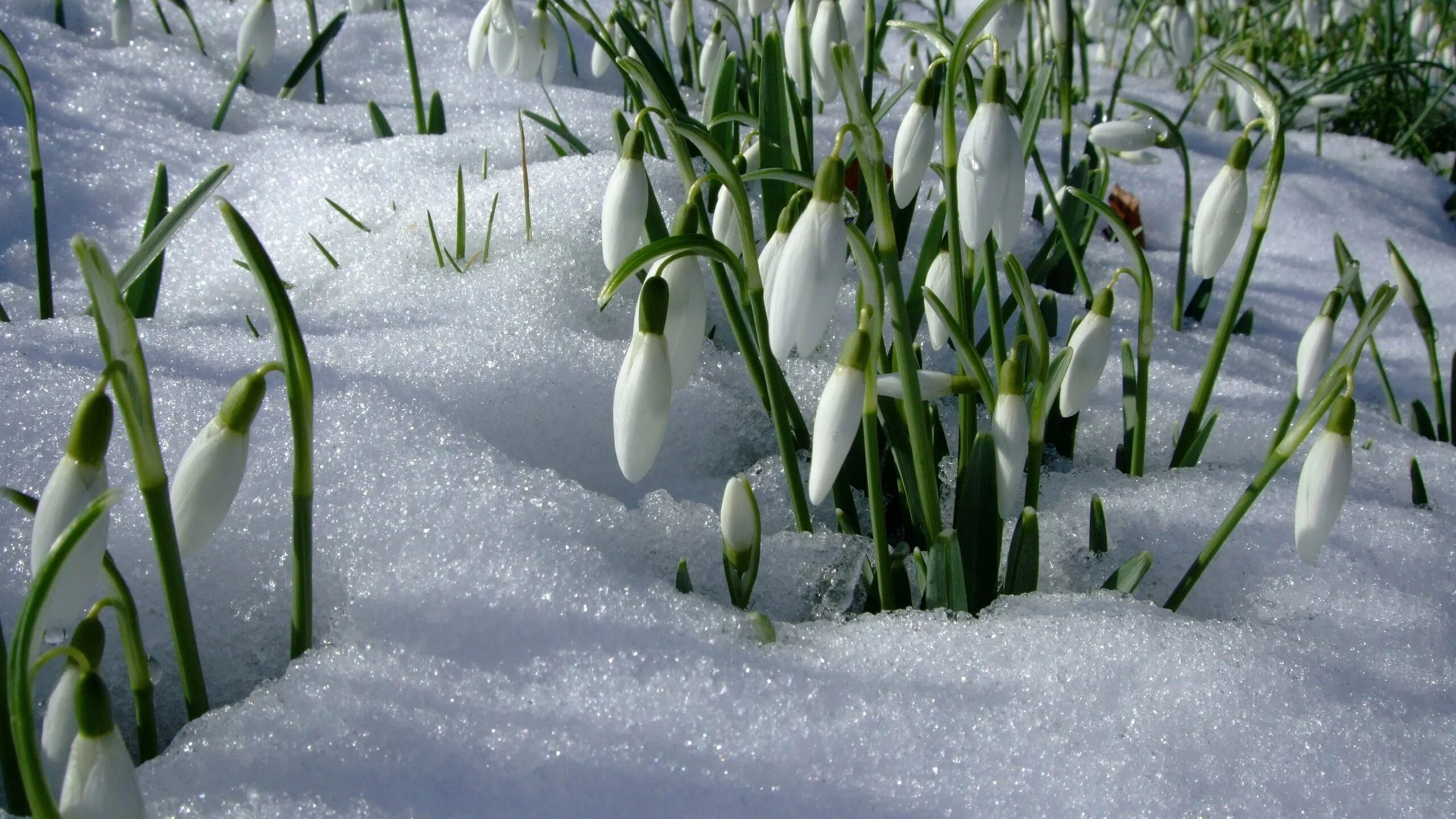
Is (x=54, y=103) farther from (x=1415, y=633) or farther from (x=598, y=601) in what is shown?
(x=1415, y=633)

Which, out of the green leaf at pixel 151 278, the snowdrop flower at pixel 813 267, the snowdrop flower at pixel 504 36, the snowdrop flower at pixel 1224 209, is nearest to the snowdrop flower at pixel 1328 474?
the snowdrop flower at pixel 1224 209

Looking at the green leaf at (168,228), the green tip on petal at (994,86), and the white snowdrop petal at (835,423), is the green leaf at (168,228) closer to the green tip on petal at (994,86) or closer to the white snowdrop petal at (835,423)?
the white snowdrop petal at (835,423)

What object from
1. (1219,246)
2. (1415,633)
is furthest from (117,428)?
(1415,633)

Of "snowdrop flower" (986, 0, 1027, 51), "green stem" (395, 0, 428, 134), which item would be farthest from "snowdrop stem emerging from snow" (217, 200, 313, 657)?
"green stem" (395, 0, 428, 134)

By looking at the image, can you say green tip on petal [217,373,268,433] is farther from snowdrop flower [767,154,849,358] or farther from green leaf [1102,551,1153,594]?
green leaf [1102,551,1153,594]

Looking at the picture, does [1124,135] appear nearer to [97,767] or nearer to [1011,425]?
[1011,425]

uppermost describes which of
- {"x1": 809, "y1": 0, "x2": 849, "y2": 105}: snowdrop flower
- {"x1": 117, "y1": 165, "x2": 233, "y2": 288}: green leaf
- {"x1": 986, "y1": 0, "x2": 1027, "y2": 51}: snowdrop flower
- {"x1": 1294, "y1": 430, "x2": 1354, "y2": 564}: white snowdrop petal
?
{"x1": 986, "y1": 0, "x2": 1027, "y2": 51}: snowdrop flower
